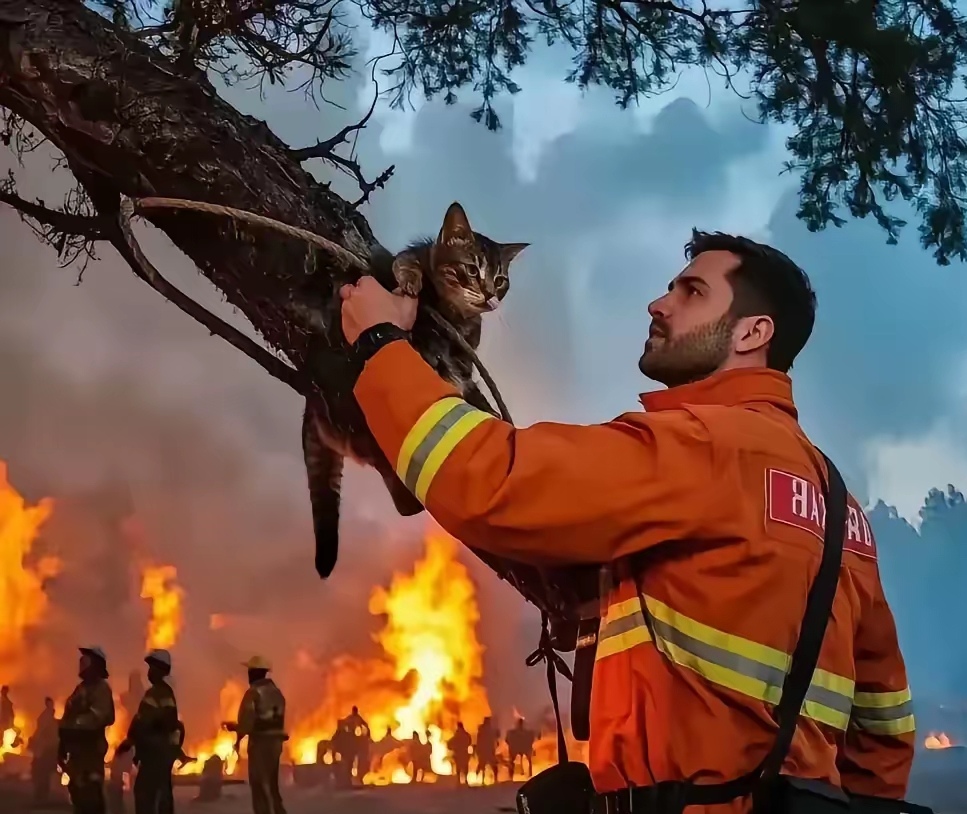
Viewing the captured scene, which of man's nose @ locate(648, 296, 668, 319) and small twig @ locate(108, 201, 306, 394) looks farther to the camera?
small twig @ locate(108, 201, 306, 394)

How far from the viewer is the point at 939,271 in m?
1.64

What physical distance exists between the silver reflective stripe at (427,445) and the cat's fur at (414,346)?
36cm

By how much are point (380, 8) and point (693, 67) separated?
52 centimetres

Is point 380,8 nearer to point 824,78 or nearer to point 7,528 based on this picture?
point 824,78

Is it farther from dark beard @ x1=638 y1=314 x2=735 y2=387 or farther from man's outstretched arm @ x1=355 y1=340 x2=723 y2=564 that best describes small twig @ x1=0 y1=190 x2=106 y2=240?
dark beard @ x1=638 y1=314 x2=735 y2=387

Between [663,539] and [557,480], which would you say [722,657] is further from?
[557,480]

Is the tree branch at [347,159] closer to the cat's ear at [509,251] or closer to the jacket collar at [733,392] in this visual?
the cat's ear at [509,251]

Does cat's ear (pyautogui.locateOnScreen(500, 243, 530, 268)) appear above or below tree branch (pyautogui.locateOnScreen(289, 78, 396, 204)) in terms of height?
below

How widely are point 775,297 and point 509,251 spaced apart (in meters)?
0.42

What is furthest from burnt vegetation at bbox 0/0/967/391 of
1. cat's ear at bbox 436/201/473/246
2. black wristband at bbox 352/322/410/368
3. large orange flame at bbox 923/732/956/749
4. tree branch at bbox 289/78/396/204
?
large orange flame at bbox 923/732/956/749

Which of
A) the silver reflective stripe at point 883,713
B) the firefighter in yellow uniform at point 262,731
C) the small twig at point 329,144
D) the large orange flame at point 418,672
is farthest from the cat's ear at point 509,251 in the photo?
the silver reflective stripe at point 883,713

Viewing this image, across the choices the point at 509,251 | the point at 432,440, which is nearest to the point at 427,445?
the point at 432,440

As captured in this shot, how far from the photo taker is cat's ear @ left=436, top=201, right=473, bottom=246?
4.39 feet

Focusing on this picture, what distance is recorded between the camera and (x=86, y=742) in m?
1.13
